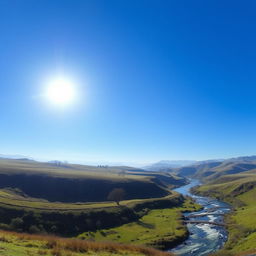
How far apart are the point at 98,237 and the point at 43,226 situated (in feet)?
61.1

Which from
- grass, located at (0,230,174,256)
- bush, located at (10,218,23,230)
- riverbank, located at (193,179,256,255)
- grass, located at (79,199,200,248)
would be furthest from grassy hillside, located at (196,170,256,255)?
bush, located at (10,218,23,230)

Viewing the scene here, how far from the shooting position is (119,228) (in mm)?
98500

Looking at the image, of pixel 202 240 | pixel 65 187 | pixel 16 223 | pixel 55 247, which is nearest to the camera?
pixel 55 247

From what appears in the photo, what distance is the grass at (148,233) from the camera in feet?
266

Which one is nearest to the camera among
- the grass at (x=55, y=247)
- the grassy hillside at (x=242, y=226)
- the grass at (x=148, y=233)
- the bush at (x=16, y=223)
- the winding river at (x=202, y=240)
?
the grass at (x=55, y=247)

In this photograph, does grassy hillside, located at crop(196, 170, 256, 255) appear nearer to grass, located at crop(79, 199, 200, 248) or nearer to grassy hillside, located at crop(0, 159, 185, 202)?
grass, located at crop(79, 199, 200, 248)

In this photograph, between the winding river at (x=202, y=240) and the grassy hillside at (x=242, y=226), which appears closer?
the grassy hillside at (x=242, y=226)

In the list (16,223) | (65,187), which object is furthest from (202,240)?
(65,187)

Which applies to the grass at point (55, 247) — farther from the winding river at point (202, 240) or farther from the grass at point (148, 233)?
the grass at point (148, 233)

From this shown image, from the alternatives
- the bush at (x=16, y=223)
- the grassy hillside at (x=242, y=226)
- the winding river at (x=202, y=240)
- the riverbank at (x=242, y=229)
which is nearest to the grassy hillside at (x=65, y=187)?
the grassy hillside at (x=242, y=226)

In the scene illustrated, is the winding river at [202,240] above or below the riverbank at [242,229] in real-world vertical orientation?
below

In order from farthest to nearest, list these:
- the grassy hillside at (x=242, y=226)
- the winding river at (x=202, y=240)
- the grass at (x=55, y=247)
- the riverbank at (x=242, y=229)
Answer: the winding river at (x=202, y=240), the grassy hillside at (x=242, y=226), the riverbank at (x=242, y=229), the grass at (x=55, y=247)

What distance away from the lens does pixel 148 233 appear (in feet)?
298

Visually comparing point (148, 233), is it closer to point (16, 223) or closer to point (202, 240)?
point (202, 240)
